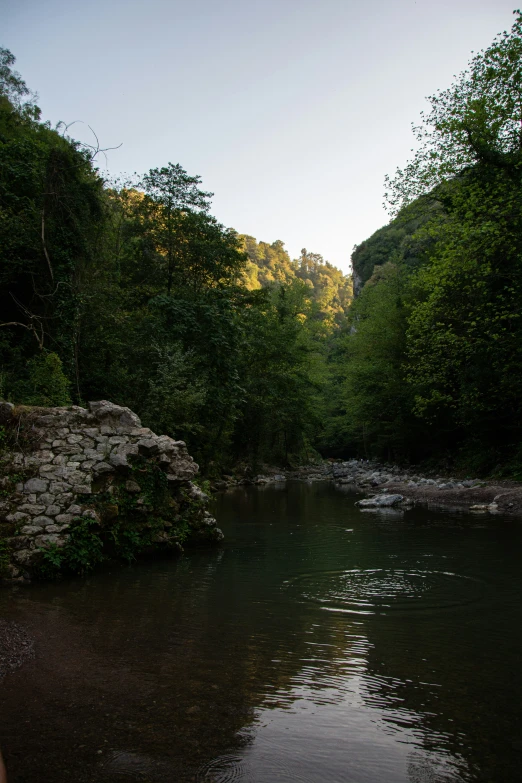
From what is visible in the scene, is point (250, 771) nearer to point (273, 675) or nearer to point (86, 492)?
point (273, 675)

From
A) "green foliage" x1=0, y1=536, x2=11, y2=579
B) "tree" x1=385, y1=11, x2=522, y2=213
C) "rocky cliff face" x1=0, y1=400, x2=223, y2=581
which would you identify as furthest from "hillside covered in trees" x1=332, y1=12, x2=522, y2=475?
"green foliage" x1=0, y1=536, x2=11, y2=579

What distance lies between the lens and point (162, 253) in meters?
25.4

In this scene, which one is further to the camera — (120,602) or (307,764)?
(120,602)

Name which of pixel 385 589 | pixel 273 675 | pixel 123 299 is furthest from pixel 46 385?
pixel 273 675

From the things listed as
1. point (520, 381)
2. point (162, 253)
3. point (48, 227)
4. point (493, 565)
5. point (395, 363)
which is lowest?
point (493, 565)

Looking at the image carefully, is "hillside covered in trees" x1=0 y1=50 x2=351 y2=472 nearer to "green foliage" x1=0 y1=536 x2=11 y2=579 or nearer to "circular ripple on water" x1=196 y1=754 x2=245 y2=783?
"green foliage" x1=0 y1=536 x2=11 y2=579

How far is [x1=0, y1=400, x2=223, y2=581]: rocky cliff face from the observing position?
8055mm

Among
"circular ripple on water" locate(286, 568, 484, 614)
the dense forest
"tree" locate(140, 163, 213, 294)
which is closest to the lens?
"circular ripple on water" locate(286, 568, 484, 614)

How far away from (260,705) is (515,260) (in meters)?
16.3

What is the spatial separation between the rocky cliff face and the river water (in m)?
0.60

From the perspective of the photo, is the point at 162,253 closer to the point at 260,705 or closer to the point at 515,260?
the point at 515,260

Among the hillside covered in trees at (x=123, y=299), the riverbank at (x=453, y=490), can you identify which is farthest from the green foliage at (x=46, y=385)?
the riverbank at (x=453, y=490)

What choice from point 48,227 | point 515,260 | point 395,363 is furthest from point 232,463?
point 515,260

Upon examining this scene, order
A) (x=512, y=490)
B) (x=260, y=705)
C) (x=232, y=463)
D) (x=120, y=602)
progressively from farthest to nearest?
1. (x=232, y=463)
2. (x=512, y=490)
3. (x=120, y=602)
4. (x=260, y=705)
